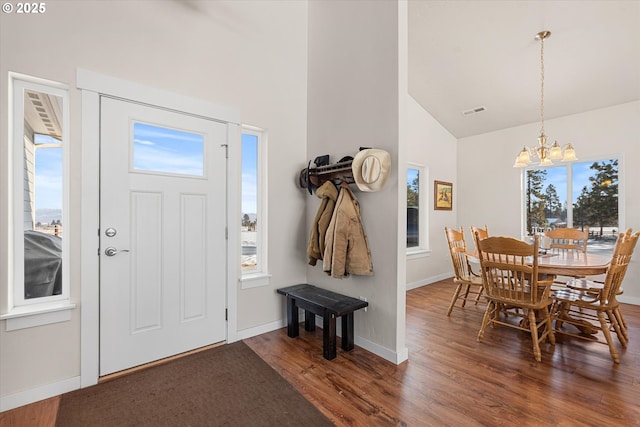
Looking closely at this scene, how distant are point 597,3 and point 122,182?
4.50 metres

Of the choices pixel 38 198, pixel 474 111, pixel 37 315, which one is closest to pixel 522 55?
pixel 474 111

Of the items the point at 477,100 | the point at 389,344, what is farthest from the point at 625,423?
the point at 477,100

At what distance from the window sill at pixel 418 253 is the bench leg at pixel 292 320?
2.48 meters

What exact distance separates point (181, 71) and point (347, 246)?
2.06m

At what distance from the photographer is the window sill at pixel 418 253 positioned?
15.2ft

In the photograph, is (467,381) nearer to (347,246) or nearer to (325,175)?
(347,246)

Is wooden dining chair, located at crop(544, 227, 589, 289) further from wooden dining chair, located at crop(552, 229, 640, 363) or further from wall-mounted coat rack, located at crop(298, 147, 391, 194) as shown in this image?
wall-mounted coat rack, located at crop(298, 147, 391, 194)

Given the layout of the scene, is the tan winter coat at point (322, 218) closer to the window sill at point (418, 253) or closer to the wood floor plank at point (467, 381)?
the wood floor plank at point (467, 381)

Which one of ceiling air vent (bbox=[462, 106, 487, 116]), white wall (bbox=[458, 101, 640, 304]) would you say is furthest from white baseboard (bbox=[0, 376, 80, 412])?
white wall (bbox=[458, 101, 640, 304])

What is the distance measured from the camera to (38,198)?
1.94 m

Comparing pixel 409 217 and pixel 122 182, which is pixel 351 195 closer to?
pixel 122 182

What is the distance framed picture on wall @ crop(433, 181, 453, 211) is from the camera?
5.09 m

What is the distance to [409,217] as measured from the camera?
193 inches

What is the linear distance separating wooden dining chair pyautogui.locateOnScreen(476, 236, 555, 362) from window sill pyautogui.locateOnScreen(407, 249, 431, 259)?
191 cm
